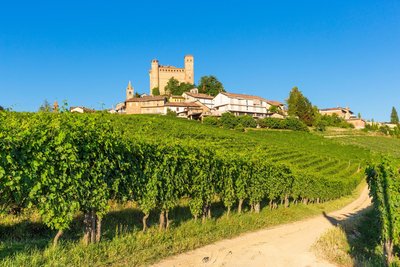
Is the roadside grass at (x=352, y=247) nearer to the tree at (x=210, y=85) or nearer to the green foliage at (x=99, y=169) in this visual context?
the green foliage at (x=99, y=169)

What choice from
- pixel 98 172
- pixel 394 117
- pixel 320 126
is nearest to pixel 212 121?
pixel 320 126

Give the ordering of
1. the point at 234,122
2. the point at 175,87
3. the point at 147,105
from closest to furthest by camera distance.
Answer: the point at 234,122
the point at 147,105
the point at 175,87

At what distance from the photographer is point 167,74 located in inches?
6649

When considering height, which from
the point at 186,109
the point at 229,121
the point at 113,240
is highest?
the point at 186,109

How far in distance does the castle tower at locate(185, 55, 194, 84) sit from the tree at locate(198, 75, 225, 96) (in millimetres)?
24738

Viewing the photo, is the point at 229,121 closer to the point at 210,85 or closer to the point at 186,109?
the point at 186,109

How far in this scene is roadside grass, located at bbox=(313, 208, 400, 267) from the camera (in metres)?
10.0

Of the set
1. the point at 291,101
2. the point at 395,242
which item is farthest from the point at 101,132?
the point at 291,101

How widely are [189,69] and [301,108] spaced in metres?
71.3

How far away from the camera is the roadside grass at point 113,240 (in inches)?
288

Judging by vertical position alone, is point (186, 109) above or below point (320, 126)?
above

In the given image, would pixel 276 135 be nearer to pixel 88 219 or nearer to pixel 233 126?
pixel 233 126

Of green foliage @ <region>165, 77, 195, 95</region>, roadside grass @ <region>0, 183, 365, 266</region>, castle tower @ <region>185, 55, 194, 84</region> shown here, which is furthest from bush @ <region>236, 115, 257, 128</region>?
castle tower @ <region>185, 55, 194, 84</region>

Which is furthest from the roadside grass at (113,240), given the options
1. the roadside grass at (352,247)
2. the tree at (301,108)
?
the tree at (301,108)
